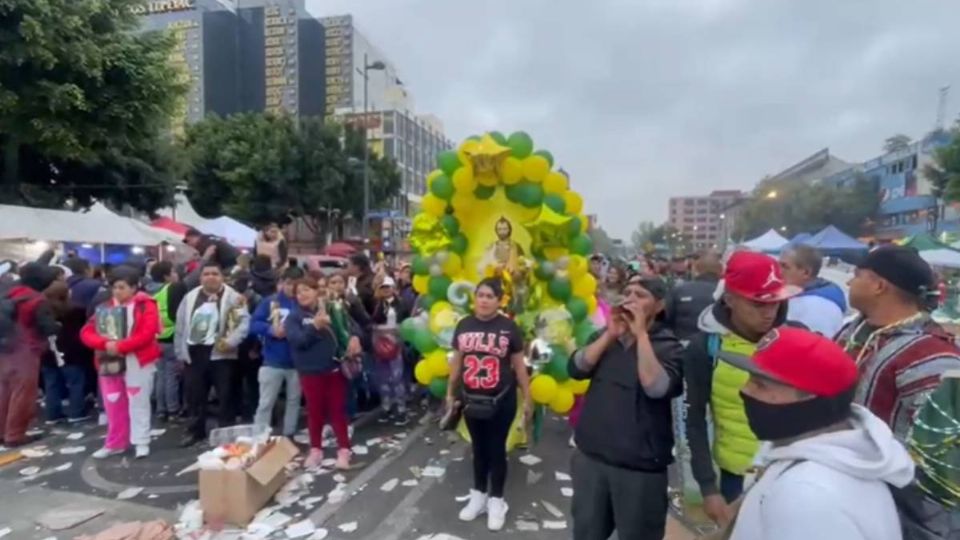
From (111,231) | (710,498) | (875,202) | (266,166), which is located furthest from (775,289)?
(875,202)

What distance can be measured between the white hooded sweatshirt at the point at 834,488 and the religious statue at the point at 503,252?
4390 mm

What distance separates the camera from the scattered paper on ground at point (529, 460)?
219 inches

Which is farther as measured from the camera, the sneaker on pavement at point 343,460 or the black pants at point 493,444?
the sneaker on pavement at point 343,460

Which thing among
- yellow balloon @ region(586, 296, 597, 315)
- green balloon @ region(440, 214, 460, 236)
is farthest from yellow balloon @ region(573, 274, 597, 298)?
green balloon @ region(440, 214, 460, 236)

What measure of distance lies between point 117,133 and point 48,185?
19.0 feet

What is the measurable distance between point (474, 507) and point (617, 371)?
2049 millimetres

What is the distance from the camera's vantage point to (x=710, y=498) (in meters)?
2.55

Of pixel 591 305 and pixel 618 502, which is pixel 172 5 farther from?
pixel 618 502

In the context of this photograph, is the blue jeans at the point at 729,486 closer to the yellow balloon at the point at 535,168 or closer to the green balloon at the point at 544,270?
the green balloon at the point at 544,270

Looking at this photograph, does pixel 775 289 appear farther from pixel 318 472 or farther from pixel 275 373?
pixel 275 373

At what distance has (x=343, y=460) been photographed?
17.5 ft

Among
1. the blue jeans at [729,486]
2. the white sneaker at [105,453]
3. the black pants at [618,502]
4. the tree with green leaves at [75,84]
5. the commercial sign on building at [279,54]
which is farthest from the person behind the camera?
the commercial sign on building at [279,54]

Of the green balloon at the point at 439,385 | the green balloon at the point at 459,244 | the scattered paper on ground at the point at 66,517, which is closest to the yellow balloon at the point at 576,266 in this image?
the green balloon at the point at 459,244

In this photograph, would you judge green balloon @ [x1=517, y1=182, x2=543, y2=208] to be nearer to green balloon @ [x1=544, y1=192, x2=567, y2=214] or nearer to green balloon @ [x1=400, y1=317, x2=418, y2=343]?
green balloon @ [x1=544, y1=192, x2=567, y2=214]
